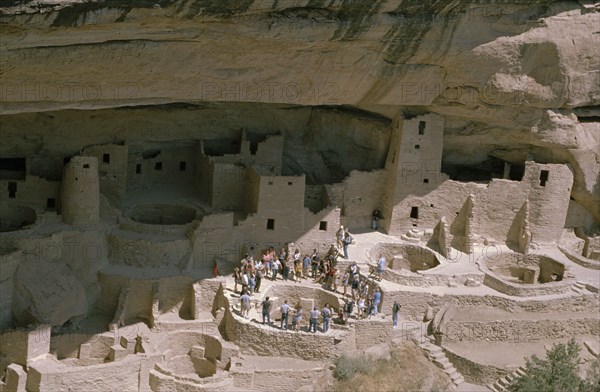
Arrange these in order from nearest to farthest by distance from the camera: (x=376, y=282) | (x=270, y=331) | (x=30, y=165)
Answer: (x=270, y=331) → (x=376, y=282) → (x=30, y=165)

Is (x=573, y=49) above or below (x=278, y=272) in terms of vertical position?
above

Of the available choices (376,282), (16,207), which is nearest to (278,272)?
(376,282)

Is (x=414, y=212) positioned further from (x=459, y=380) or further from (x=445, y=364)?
(x=459, y=380)

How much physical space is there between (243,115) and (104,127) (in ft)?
10.9

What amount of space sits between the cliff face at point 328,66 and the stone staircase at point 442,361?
17.8 ft

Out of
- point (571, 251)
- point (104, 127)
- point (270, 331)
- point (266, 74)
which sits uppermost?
point (266, 74)

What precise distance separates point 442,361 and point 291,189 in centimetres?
499

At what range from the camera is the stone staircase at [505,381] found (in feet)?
65.8

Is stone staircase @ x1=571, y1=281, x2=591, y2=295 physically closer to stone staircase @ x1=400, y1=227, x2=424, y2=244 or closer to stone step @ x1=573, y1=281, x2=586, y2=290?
stone step @ x1=573, y1=281, x2=586, y2=290

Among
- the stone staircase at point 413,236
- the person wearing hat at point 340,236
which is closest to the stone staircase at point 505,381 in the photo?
the stone staircase at point 413,236

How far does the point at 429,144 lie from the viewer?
77.0ft

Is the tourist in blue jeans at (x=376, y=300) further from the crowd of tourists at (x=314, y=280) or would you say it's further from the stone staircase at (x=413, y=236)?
the stone staircase at (x=413, y=236)

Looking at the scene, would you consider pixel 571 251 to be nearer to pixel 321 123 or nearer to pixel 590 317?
pixel 590 317

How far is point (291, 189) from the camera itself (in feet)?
→ 73.5
